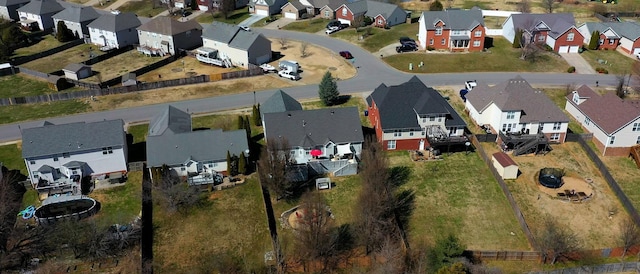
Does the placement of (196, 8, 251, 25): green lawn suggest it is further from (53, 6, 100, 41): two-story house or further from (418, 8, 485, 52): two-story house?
(418, 8, 485, 52): two-story house

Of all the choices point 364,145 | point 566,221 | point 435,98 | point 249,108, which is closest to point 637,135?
point 566,221

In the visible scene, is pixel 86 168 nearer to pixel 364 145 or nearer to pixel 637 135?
pixel 364 145

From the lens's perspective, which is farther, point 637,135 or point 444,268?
point 637,135

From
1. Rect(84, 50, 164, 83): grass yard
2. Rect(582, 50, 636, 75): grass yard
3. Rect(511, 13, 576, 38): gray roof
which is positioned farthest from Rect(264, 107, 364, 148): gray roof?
Rect(582, 50, 636, 75): grass yard

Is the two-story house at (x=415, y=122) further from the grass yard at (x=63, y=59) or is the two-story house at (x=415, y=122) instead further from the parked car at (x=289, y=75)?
the grass yard at (x=63, y=59)

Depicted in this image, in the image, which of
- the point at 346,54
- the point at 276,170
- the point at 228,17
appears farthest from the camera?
the point at 228,17

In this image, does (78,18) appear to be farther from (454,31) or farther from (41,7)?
(454,31)

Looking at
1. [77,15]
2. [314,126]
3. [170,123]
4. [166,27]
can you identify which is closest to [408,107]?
[314,126]
